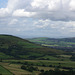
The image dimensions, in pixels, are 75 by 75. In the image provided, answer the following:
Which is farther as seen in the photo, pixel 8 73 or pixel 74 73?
pixel 74 73

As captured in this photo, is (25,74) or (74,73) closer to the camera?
(25,74)

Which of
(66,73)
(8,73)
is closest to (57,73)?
(66,73)

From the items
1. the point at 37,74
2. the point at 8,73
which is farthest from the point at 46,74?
the point at 8,73

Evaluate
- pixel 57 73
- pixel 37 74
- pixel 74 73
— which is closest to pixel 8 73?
pixel 37 74

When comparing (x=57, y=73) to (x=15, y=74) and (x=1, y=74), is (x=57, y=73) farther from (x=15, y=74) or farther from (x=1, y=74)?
(x=1, y=74)

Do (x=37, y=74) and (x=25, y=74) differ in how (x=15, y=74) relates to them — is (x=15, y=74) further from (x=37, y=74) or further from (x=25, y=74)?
(x=37, y=74)

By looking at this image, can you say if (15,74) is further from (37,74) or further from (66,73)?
(66,73)

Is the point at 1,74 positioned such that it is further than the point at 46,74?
No
